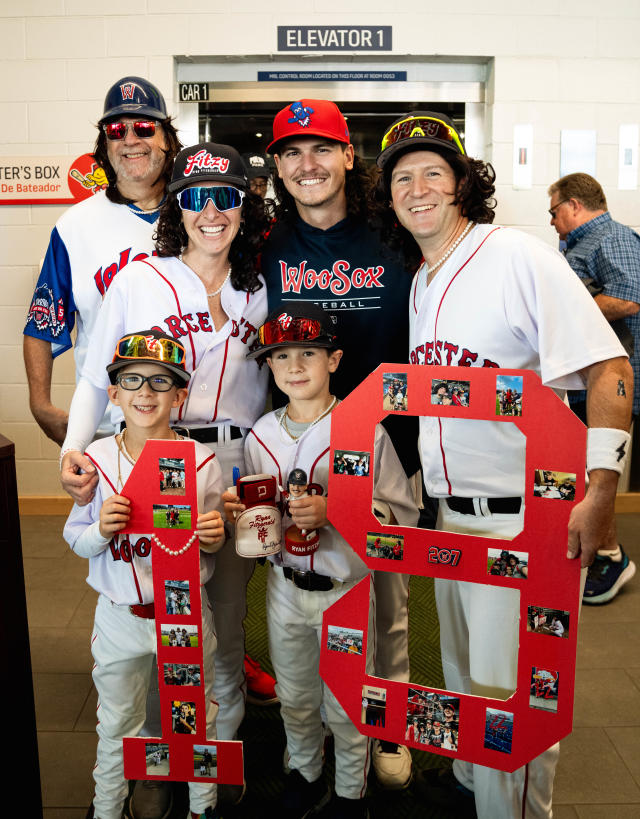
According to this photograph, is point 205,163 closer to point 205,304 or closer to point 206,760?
point 205,304

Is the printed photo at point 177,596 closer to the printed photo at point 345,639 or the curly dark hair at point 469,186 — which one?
the printed photo at point 345,639

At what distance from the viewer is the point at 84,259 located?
7.86 ft

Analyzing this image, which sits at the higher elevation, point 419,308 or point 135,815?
point 419,308

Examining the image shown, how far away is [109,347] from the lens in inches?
77.3

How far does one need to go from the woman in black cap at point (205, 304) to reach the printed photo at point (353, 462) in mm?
525

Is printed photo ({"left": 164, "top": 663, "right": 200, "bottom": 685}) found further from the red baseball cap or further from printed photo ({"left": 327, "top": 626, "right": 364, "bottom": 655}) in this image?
the red baseball cap

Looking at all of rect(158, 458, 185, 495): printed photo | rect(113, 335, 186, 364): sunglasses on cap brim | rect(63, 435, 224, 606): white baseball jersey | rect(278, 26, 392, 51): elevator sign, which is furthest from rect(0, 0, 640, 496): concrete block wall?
rect(158, 458, 185, 495): printed photo

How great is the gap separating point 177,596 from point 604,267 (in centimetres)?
290

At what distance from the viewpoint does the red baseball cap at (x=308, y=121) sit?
2.04 m

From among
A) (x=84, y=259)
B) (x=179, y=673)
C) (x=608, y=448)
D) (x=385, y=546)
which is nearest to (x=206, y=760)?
(x=179, y=673)

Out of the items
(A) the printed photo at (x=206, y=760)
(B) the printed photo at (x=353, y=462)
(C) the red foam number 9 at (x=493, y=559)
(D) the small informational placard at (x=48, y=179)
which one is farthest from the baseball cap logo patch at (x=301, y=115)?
(D) the small informational placard at (x=48, y=179)

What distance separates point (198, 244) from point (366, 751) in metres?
1.46

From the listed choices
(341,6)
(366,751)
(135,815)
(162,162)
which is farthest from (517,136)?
(135,815)

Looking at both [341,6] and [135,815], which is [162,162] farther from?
[341,6]
